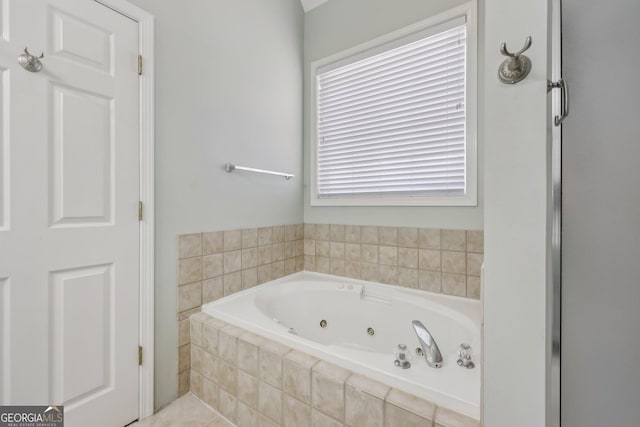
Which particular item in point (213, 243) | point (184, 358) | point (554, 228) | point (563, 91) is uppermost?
point (563, 91)

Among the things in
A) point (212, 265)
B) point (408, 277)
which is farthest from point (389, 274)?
point (212, 265)

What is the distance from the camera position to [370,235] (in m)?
2.00

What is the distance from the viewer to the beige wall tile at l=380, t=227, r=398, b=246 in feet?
6.25

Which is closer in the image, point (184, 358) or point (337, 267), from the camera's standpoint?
point (184, 358)

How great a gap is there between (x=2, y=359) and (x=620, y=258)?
1826 millimetres

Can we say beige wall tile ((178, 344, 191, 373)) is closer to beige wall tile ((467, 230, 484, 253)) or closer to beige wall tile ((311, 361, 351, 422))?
beige wall tile ((311, 361, 351, 422))

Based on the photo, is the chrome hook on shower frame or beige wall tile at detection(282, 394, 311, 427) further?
beige wall tile at detection(282, 394, 311, 427)

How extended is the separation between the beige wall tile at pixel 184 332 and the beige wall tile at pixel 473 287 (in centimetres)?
165

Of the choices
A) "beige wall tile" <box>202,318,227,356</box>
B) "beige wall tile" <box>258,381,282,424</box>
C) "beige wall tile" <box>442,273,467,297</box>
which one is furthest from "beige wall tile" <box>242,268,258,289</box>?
"beige wall tile" <box>442,273,467,297</box>

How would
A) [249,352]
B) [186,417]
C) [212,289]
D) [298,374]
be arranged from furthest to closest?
[212,289] < [186,417] < [249,352] < [298,374]

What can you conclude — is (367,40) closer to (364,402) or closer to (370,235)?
(370,235)

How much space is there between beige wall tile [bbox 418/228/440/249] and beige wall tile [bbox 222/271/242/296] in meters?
1.22

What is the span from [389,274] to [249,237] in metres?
1.02

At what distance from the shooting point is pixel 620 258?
0.52 meters
